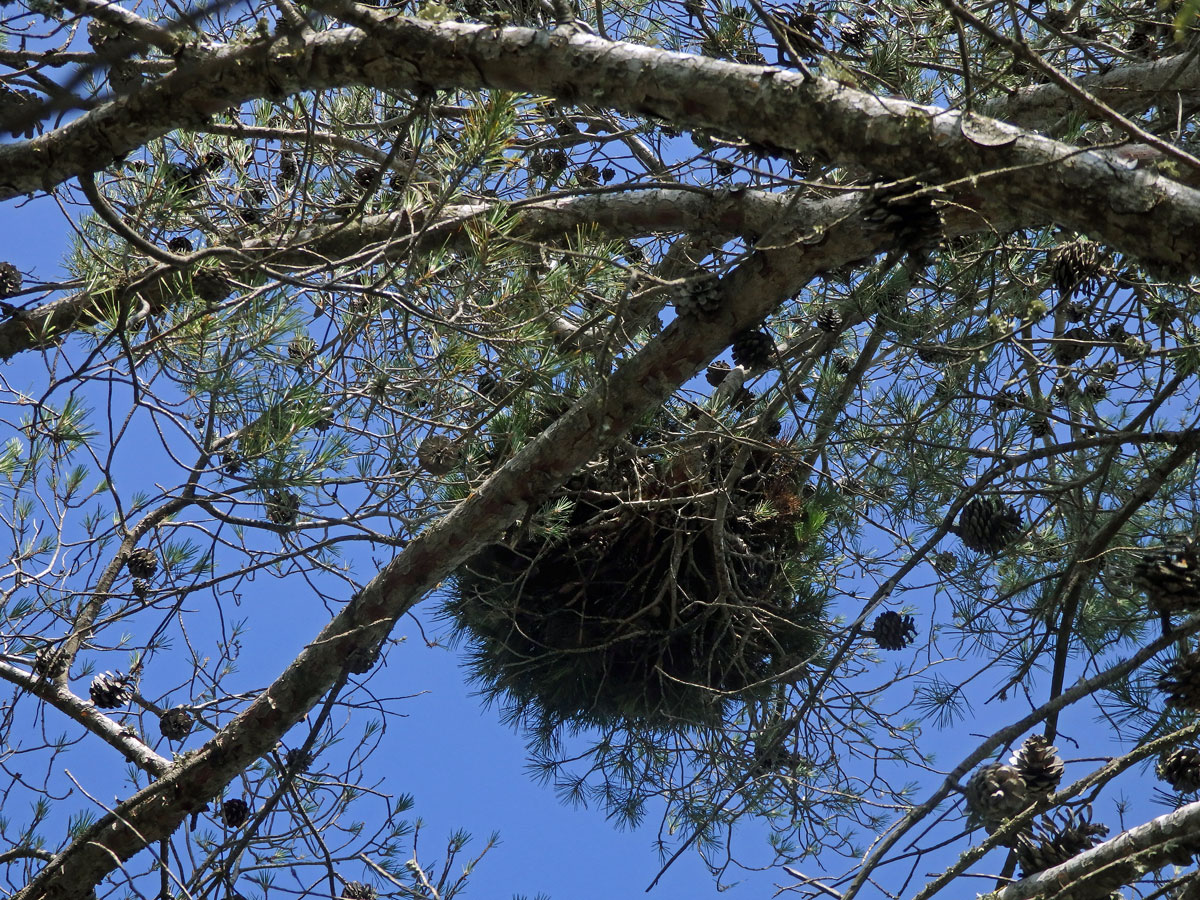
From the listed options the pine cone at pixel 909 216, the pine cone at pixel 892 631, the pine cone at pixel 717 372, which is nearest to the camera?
the pine cone at pixel 909 216

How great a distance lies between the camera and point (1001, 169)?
966mm

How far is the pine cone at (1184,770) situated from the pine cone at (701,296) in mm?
775

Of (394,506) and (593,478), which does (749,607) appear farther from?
(394,506)

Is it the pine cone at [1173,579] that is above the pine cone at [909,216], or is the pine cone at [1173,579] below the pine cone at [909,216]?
below

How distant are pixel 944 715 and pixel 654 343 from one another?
108cm

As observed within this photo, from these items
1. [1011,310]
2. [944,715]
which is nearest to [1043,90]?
[1011,310]

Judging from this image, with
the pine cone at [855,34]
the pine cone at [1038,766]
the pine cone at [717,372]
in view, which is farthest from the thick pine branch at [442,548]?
the pine cone at [717,372]

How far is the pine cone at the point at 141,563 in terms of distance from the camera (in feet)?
6.23

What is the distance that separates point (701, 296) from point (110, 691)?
53.6 inches

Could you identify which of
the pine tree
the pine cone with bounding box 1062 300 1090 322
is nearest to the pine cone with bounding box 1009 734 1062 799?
the pine tree

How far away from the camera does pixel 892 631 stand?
6.06ft

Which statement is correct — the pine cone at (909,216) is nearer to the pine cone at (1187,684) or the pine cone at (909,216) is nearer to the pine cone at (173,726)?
the pine cone at (1187,684)

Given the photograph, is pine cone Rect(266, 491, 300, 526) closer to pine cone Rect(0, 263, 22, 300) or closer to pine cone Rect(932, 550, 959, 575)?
pine cone Rect(0, 263, 22, 300)

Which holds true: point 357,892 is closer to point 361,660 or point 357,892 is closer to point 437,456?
point 361,660
